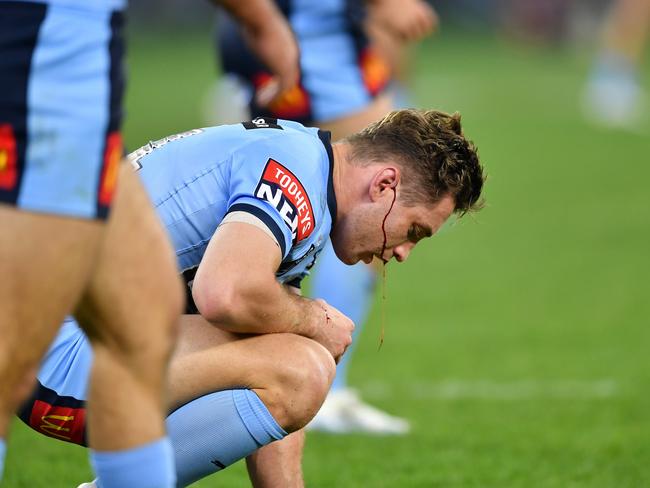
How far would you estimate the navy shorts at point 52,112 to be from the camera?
254 cm

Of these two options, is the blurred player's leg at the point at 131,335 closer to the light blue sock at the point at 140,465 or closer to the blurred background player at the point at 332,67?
the light blue sock at the point at 140,465

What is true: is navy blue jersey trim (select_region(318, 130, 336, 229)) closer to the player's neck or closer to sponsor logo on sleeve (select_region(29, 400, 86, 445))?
the player's neck

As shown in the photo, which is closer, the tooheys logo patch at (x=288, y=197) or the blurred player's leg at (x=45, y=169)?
the blurred player's leg at (x=45, y=169)

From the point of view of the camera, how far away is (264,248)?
10.9ft

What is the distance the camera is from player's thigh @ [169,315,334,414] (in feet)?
11.4

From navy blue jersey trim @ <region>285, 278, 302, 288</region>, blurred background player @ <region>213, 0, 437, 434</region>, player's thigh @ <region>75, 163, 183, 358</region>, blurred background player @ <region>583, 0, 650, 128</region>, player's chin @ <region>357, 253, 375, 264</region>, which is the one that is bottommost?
A: blurred background player @ <region>583, 0, 650, 128</region>

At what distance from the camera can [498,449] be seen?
5.05m

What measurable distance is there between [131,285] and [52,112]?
393 millimetres

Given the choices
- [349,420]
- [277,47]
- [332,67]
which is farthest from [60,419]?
[332,67]

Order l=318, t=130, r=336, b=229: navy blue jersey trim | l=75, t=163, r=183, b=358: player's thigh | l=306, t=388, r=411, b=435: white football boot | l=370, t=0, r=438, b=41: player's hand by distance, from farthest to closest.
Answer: l=370, t=0, r=438, b=41: player's hand, l=306, t=388, r=411, b=435: white football boot, l=318, t=130, r=336, b=229: navy blue jersey trim, l=75, t=163, r=183, b=358: player's thigh

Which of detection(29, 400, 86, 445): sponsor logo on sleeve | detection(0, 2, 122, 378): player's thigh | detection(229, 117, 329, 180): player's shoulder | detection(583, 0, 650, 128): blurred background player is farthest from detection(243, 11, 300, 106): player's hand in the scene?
detection(583, 0, 650, 128): blurred background player

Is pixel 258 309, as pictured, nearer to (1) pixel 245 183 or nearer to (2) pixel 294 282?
(1) pixel 245 183

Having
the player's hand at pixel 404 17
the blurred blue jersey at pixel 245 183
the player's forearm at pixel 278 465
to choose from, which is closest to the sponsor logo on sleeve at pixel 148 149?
the blurred blue jersey at pixel 245 183

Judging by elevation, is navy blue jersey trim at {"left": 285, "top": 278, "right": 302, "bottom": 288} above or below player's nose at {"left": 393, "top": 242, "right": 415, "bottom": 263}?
below
